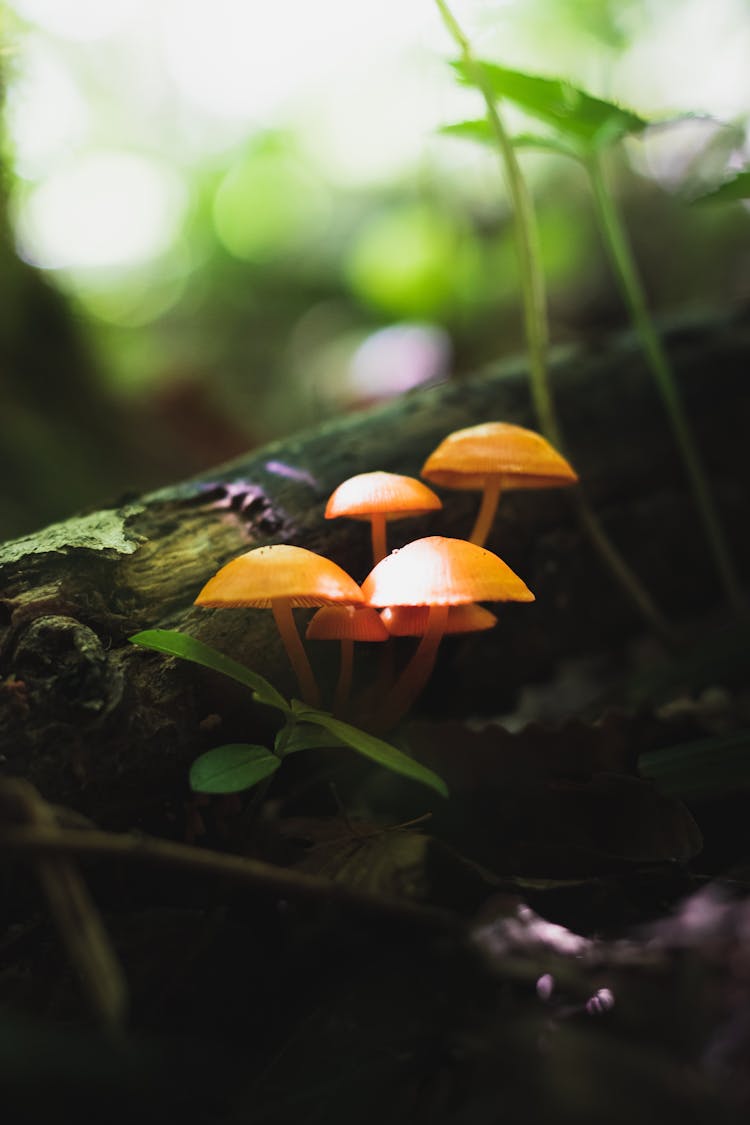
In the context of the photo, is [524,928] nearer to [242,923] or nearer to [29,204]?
[242,923]

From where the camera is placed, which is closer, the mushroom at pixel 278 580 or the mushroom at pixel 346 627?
the mushroom at pixel 278 580

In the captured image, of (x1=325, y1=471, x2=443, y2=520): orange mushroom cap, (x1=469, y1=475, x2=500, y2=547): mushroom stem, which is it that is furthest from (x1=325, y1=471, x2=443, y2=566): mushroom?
(x1=469, y1=475, x2=500, y2=547): mushroom stem

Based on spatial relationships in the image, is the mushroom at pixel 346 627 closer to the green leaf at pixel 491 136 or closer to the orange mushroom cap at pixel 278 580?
the orange mushroom cap at pixel 278 580

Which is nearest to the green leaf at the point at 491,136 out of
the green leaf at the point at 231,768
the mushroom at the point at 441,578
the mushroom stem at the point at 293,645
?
the mushroom at the point at 441,578

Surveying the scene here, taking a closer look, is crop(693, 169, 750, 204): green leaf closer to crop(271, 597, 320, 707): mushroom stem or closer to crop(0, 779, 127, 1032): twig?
crop(271, 597, 320, 707): mushroom stem

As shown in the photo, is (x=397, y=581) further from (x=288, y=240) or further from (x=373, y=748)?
Result: (x=288, y=240)

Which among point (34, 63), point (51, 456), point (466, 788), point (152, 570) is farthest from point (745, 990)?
point (34, 63)
